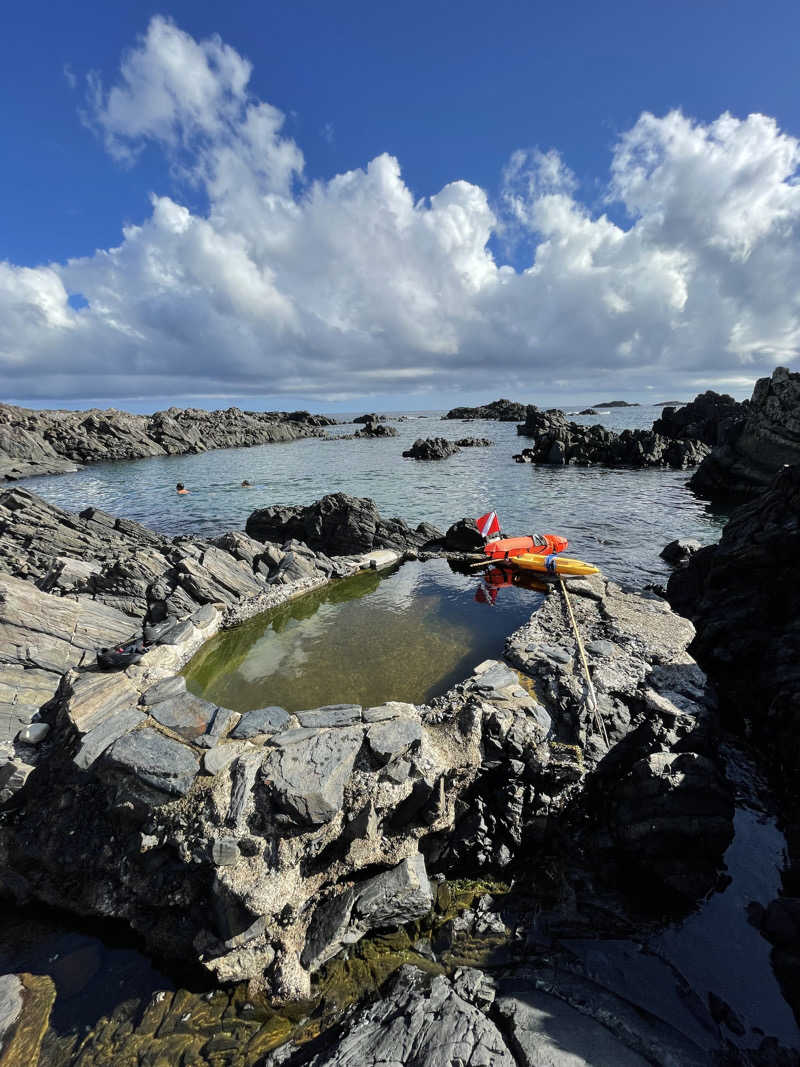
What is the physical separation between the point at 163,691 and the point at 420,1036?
20.6ft

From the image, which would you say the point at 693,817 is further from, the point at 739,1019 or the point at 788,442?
the point at 788,442

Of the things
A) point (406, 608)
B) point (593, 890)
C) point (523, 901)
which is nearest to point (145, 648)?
point (406, 608)

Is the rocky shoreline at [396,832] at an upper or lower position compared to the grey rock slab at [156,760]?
lower

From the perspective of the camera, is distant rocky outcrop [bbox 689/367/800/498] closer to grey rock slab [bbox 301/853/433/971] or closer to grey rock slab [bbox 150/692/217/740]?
grey rock slab [bbox 301/853/433/971]

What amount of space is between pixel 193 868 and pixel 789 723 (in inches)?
435

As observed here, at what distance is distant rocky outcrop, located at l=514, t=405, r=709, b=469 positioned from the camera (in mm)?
59781

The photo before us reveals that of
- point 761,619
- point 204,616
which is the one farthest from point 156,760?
→ point 761,619

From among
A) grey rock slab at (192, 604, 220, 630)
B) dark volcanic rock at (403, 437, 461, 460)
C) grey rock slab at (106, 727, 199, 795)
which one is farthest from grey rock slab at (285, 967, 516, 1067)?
dark volcanic rock at (403, 437, 461, 460)

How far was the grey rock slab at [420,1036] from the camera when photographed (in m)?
4.86

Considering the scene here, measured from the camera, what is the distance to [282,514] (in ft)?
93.8

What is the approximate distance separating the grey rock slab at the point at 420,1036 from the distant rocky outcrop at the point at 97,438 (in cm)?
6900

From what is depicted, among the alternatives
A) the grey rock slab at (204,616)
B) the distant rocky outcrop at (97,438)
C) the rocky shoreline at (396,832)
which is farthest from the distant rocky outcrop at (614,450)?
the distant rocky outcrop at (97,438)

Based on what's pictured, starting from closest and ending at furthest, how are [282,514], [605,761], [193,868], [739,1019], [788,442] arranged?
1. [739,1019]
2. [193,868]
3. [605,761]
4. [282,514]
5. [788,442]

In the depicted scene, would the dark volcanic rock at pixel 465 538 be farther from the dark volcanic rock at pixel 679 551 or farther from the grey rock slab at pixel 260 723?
the grey rock slab at pixel 260 723
